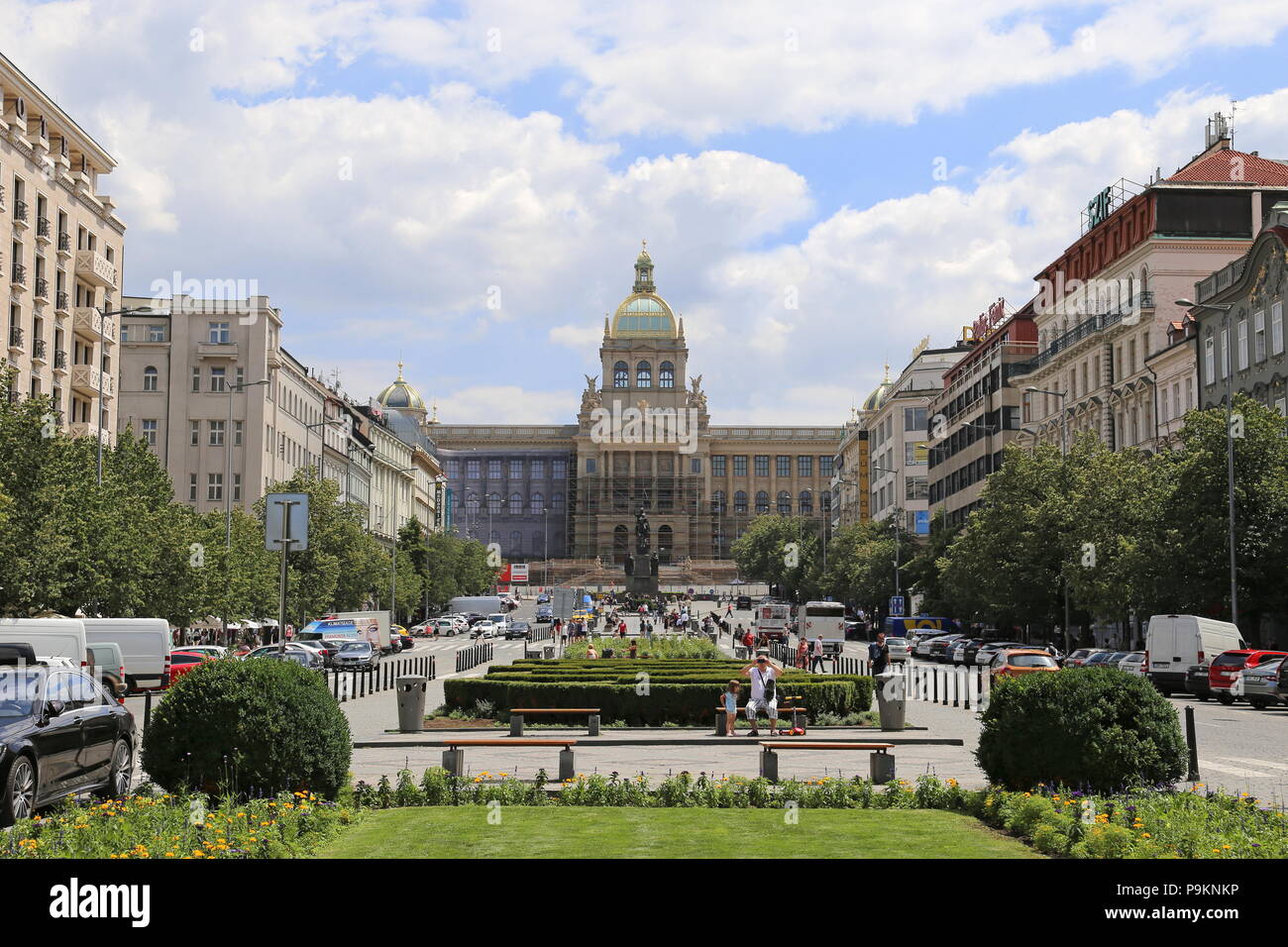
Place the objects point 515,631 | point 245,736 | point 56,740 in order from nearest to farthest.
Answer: point 245,736, point 56,740, point 515,631

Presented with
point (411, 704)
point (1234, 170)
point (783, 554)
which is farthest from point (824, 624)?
point (783, 554)

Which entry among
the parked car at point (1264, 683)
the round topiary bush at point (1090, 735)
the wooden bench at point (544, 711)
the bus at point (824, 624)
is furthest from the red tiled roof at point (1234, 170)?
the round topiary bush at point (1090, 735)

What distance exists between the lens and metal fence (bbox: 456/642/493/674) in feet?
193

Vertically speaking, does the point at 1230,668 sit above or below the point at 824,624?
below

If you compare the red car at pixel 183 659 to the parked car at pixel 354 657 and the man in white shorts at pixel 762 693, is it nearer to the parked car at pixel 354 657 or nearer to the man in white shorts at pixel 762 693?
the parked car at pixel 354 657

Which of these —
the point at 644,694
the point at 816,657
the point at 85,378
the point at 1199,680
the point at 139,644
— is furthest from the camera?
the point at 85,378

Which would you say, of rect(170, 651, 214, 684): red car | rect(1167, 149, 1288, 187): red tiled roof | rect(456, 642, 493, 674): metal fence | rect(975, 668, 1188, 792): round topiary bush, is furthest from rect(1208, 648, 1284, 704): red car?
rect(1167, 149, 1288, 187): red tiled roof

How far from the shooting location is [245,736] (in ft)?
51.2

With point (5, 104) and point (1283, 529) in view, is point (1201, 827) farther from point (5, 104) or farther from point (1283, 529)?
point (5, 104)

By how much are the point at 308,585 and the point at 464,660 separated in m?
17.8

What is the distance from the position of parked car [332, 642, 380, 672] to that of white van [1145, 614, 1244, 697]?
87.3ft

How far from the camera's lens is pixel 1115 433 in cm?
7838

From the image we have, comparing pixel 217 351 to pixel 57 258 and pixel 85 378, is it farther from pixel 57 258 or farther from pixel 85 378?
pixel 57 258

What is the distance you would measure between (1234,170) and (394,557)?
5572cm
